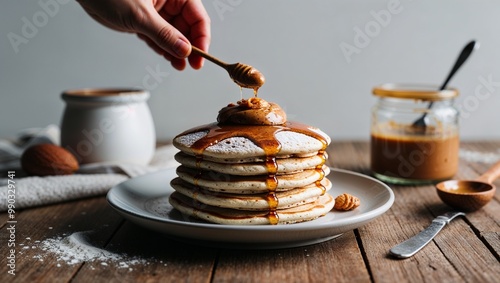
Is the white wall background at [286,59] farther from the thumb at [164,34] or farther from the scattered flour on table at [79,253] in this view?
the scattered flour on table at [79,253]

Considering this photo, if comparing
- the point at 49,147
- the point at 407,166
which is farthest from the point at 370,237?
the point at 49,147

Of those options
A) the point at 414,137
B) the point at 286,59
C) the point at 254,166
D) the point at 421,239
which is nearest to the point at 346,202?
the point at 421,239

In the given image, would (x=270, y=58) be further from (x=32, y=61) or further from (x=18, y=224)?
(x=18, y=224)

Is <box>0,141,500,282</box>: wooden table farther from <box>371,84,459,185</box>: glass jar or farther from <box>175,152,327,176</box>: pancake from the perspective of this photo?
<box>371,84,459,185</box>: glass jar

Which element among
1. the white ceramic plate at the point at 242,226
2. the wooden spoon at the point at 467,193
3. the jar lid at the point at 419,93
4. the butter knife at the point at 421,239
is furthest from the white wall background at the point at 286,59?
the butter knife at the point at 421,239

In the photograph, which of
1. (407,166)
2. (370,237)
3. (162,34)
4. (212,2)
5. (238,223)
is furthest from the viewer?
(212,2)

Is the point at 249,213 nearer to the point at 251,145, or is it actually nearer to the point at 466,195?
the point at 251,145
